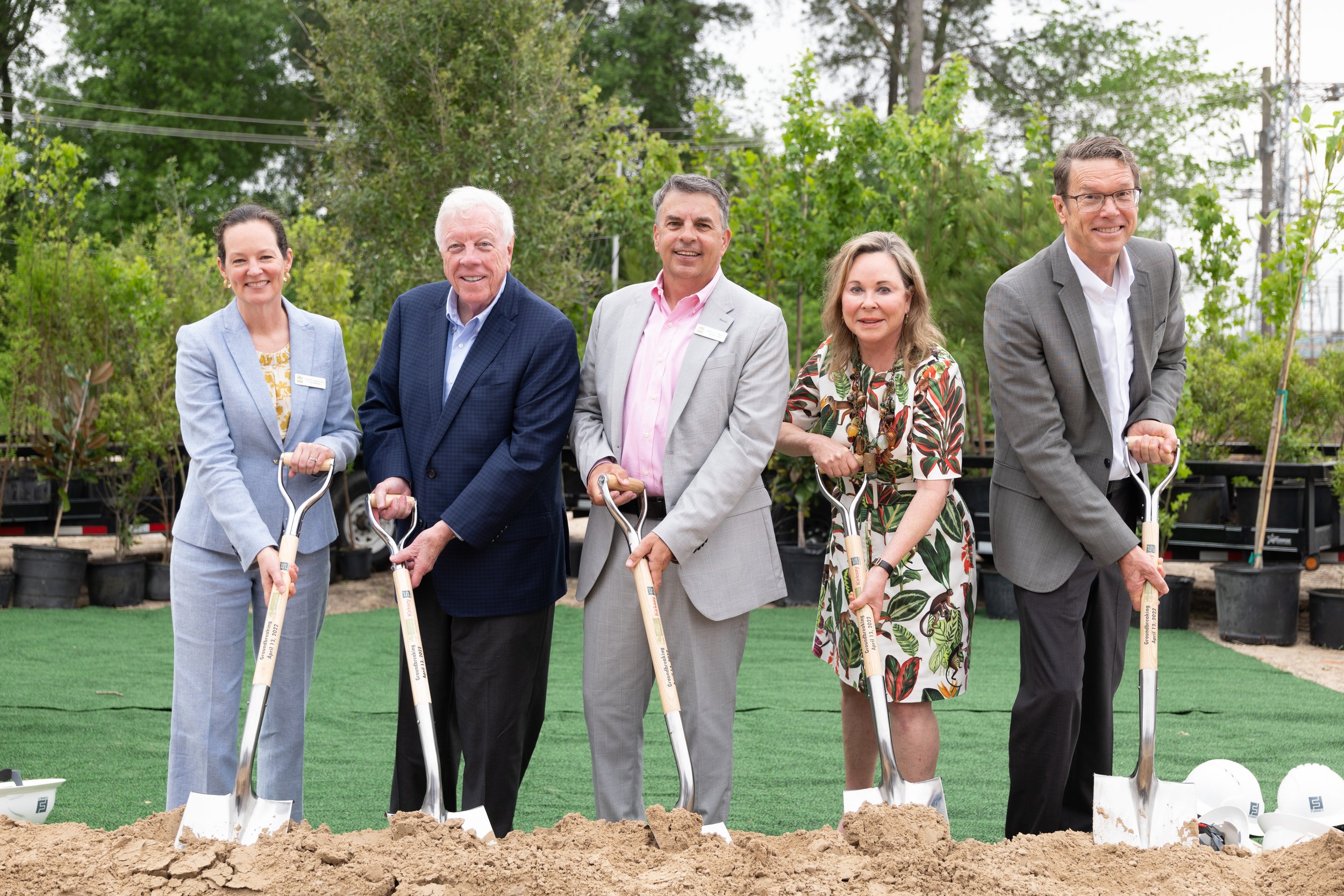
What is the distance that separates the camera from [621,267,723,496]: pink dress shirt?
118 inches

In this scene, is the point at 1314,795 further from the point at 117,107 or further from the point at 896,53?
the point at 117,107

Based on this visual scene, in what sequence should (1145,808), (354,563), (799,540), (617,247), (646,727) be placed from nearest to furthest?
(1145,808) → (646,727) → (799,540) → (354,563) → (617,247)

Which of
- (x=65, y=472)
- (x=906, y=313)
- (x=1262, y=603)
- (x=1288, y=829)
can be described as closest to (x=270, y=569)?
(x=906, y=313)

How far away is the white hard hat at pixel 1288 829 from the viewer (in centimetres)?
272

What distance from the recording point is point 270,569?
292 cm

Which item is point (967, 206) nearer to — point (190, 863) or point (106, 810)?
point (106, 810)

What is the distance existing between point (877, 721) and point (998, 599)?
17.1 feet

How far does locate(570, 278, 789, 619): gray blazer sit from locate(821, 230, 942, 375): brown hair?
14cm

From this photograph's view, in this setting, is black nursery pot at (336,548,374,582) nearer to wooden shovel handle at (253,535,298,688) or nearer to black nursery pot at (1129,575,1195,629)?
black nursery pot at (1129,575,1195,629)

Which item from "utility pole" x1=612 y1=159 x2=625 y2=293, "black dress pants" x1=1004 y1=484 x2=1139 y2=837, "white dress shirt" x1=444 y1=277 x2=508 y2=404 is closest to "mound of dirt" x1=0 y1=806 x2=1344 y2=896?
"black dress pants" x1=1004 y1=484 x2=1139 y2=837

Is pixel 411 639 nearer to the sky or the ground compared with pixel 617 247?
nearer to the ground

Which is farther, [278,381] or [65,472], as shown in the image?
[65,472]

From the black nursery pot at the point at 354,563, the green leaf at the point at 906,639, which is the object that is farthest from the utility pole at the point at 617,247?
the green leaf at the point at 906,639

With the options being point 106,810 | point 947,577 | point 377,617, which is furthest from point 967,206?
point 106,810
